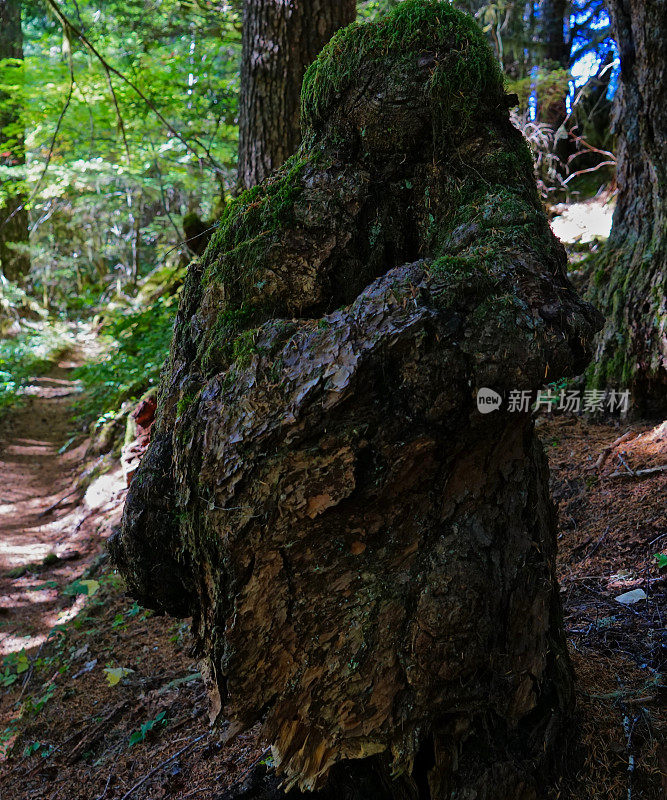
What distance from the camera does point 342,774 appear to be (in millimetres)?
2088

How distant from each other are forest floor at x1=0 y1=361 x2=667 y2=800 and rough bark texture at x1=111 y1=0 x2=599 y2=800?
1.20 ft

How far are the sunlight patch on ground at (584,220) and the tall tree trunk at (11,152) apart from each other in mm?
9747

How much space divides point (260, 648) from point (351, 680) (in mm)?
288

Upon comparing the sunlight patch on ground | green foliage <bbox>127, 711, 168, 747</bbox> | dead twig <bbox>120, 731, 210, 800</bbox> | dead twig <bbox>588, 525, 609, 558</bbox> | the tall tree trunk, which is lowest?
green foliage <bbox>127, 711, 168, 747</bbox>

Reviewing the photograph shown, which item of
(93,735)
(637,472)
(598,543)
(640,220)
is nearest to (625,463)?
(637,472)

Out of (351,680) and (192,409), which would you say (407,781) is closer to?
(351,680)

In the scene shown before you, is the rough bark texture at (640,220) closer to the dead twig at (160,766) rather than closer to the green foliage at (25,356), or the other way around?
Answer: the dead twig at (160,766)

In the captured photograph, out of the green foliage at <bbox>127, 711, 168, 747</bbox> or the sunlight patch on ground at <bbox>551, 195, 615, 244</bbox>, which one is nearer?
the green foliage at <bbox>127, 711, 168, 747</bbox>

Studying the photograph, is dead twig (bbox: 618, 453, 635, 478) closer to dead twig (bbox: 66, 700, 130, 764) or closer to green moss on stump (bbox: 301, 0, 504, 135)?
green moss on stump (bbox: 301, 0, 504, 135)

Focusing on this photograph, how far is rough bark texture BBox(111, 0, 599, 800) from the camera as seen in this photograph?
1668 mm

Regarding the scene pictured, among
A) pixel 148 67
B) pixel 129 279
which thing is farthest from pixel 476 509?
pixel 129 279

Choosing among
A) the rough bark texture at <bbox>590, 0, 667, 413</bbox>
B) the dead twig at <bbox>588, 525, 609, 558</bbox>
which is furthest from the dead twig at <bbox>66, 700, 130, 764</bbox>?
the rough bark texture at <bbox>590, 0, 667, 413</bbox>

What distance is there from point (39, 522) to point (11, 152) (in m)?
8.23

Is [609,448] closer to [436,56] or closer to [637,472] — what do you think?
[637,472]
